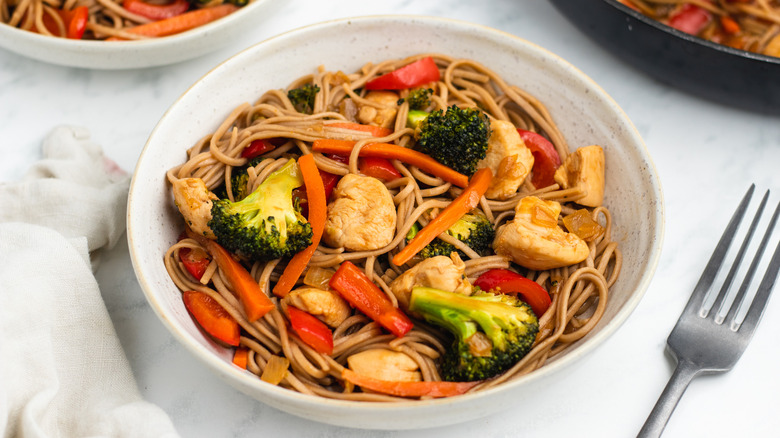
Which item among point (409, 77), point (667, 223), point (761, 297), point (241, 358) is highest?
point (667, 223)

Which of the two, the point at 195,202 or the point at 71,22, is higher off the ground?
the point at 71,22

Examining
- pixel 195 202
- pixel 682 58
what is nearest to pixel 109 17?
pixel 195 202

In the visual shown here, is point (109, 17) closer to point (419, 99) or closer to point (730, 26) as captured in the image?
point (419, 99)

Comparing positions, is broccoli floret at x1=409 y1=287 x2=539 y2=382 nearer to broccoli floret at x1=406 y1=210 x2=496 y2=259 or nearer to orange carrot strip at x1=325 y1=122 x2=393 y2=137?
broccoli floret at x1=406 y1=210 x2=496 y2=259

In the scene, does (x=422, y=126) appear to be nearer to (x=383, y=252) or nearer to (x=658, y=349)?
(x=383, y=252)

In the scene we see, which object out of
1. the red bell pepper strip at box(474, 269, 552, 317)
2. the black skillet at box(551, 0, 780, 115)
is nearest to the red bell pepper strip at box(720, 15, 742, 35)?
the black skillet at box(551, 0, 780, 115)

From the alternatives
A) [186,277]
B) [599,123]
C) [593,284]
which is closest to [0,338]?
[186,277]
